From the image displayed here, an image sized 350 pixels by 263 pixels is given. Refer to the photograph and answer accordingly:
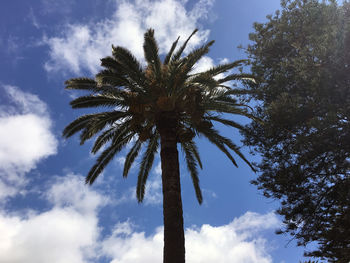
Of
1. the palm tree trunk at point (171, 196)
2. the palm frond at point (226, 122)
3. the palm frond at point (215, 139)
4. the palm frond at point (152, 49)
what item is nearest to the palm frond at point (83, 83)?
the palm frond at point (152, 49)

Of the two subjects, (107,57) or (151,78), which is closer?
(107,57)

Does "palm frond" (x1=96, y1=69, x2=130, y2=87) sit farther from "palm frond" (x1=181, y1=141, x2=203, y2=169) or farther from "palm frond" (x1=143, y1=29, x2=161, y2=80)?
"palm frond" (x1=181, y1=141, x2=203, y2=169)

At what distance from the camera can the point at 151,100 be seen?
10.4 m

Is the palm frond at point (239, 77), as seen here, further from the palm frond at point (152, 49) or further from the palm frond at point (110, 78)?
the palm frond at point (110, 78)

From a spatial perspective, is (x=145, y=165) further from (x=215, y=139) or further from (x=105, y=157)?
(x=215, y=139)

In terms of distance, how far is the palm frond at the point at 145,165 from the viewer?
13289 millimetres

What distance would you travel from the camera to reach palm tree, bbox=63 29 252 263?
9757 mm

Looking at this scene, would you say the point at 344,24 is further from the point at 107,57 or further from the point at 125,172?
the point at 125,172

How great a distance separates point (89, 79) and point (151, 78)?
7.88ft

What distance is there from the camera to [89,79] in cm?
1153

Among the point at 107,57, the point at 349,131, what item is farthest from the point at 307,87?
the point at 107,57

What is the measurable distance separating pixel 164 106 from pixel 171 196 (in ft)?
9.47

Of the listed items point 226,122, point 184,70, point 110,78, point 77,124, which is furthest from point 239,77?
point 77,124

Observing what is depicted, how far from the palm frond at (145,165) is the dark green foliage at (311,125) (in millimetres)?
4561
